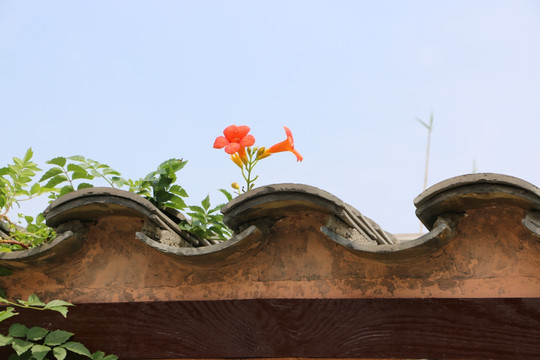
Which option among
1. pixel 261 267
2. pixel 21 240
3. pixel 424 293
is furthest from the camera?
pixel 21 240

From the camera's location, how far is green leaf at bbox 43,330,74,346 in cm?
307

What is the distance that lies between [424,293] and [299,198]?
56 cm

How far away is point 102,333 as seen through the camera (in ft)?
10.3

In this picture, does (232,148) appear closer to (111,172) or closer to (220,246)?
(111,172)

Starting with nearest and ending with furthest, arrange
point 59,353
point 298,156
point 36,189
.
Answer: point 59,353 < point 298,156 < point 36,189

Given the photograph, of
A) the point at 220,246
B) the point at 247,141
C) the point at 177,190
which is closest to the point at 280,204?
the point at 220,246

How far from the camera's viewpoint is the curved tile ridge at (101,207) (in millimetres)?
3033

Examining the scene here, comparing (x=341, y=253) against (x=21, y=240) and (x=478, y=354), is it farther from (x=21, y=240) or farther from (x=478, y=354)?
(x=21, y=240)

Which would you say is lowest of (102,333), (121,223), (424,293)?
(102,333)

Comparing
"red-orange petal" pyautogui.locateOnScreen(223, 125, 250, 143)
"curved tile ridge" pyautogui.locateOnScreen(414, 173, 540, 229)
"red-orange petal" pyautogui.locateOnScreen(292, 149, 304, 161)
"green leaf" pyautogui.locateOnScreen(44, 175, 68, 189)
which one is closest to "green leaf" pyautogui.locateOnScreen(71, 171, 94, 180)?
"green leaf" pyautogui.locateOnScreen(44, 175, 68, 189)

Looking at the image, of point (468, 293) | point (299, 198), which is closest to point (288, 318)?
point (299, 198)

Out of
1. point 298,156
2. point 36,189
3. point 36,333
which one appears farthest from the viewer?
point 36,189

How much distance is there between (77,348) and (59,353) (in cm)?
8

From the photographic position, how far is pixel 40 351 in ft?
9.90
